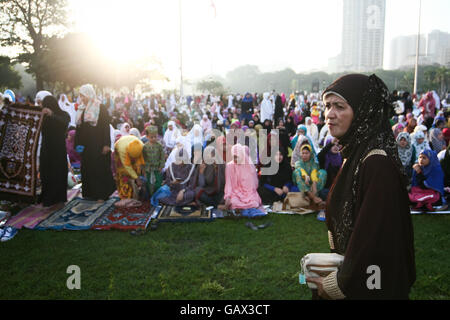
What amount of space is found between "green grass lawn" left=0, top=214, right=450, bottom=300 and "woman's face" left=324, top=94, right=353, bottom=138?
186 cm

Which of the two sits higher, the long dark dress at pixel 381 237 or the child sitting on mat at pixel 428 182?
the long dark dress at pixel 381 237

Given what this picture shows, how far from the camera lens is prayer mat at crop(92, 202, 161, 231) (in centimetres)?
423

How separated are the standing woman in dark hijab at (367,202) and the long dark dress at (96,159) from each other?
4.48 meters

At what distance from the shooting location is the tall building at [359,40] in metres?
36.7

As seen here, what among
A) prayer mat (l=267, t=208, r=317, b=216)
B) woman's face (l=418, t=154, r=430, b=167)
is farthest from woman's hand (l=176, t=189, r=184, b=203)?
woman's face (l=418, t=154, r=430, b=167)

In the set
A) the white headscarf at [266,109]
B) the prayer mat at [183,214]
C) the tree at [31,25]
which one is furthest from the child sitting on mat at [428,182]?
the tree at [31,25]

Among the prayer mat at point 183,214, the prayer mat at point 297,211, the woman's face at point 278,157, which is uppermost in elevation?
the woman's face at point 278,157

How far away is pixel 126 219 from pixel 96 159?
4.06 ft

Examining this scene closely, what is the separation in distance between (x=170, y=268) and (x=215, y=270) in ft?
1.43

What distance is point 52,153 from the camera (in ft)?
15.6

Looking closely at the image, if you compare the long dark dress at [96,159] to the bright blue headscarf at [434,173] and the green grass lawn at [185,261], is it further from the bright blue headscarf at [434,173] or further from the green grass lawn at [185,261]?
the bright blue headscarf at [434,173]
